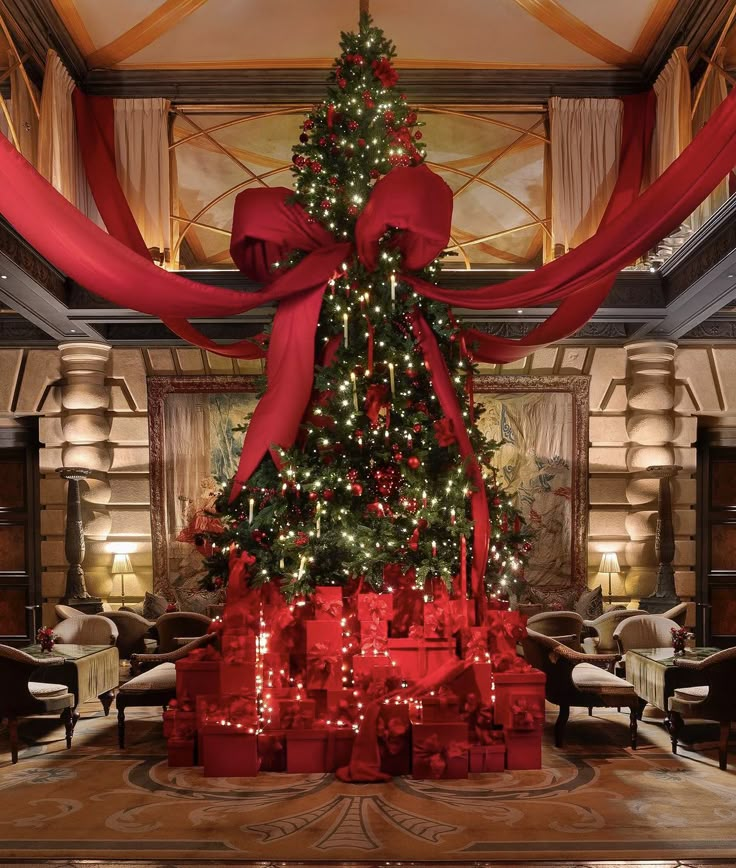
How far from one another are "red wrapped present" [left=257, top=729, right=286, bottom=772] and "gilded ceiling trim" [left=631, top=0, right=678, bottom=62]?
6.06 meters

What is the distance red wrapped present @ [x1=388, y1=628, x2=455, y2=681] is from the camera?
5195 millimetres

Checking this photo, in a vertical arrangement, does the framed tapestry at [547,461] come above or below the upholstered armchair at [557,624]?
above

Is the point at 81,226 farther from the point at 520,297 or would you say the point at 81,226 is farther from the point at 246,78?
the point at 246,78

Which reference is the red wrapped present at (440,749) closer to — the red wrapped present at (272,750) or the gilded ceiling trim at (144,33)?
the red wrapped present at (272,750)

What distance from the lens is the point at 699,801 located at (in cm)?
452

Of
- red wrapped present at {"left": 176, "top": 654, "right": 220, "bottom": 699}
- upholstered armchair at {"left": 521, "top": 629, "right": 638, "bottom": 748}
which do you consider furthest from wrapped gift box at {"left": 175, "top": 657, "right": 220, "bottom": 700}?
upholstered armchair at {"left": 521, "top": 629, "right": 638, "bottom": 748}

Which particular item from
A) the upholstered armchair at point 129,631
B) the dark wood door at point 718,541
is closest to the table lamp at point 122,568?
the upholstered armchair at point 129,631

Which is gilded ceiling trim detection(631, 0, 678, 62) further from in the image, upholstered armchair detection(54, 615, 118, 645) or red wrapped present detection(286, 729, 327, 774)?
upholstered armchair detection(54, 615, 118, 645)

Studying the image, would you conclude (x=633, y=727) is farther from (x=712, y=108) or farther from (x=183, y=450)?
(x=183, y=450)

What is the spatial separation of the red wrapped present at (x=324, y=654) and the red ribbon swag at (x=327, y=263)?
0.97 meters

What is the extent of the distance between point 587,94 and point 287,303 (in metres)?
4.31

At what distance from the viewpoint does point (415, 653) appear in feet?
17.1

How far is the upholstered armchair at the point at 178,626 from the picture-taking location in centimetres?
773

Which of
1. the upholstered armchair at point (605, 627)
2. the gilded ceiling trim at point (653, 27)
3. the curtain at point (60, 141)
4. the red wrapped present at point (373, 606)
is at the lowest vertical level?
the upholstered armchair at point (605, 627)
